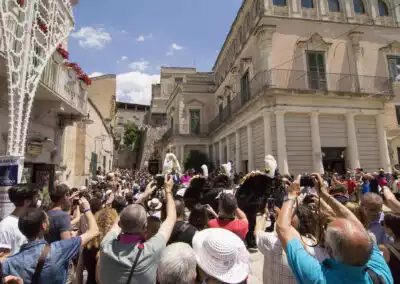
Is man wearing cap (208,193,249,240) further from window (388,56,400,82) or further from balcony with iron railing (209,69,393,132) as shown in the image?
window (388,56,400,82)

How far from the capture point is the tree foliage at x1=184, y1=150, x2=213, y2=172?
2600 cm

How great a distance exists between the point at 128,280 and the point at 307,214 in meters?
1.69

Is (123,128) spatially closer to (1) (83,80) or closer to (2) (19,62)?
(1) (83,80)

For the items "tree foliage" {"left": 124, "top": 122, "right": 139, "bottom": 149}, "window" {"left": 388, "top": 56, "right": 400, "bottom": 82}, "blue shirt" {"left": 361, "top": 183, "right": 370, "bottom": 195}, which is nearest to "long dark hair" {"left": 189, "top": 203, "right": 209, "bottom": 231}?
"blue shirt" {"left": 361, "top": 183, "right": 370, "bottom": 195}

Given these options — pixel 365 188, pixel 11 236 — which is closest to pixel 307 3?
pixel 365 188

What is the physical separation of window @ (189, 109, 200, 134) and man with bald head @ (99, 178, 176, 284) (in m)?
26.8

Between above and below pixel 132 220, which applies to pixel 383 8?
above

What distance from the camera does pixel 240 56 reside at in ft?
65.0

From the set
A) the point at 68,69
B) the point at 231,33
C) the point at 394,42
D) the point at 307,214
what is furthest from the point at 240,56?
the point at 307,214

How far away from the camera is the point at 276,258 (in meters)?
2.11

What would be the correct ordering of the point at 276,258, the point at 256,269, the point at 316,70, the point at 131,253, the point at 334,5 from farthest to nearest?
the point at 334,5 → the point at 316,70 → the point at 256,269 → the point at 276,258 → the point at 131,253

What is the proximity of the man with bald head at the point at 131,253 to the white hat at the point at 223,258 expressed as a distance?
43 centimetres

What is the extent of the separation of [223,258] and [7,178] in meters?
5.26

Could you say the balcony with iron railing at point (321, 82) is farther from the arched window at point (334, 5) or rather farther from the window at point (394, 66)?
the arched window at point (334, 5)
